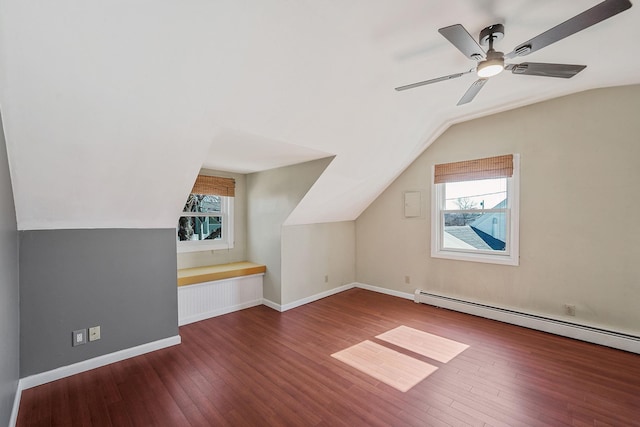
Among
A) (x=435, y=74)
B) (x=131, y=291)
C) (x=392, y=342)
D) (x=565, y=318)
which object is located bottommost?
(x=392, y=342)

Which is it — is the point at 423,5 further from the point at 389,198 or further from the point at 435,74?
the point at 389,198

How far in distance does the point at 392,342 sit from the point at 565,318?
1964 millimetres

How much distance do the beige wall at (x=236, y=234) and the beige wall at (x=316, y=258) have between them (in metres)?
0.94

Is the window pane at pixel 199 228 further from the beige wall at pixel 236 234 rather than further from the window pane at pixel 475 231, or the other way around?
the window pane at pixel 475 231

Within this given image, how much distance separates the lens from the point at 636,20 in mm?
1749

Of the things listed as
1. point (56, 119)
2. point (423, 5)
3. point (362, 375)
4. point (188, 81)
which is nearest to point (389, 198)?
point (362, 375)

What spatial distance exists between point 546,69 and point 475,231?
2380 millimetres

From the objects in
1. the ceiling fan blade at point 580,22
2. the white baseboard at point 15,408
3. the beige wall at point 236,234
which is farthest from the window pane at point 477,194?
the white baseboard at point 15,408

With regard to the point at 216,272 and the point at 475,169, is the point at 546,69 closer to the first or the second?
the point at 475,169

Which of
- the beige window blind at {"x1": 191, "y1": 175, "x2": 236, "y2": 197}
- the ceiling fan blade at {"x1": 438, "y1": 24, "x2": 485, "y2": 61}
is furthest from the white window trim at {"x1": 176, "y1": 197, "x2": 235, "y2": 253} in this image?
the ceiling fan blade at {"x1": 438, "y1": 24, "x2": 485, "y2": 61}

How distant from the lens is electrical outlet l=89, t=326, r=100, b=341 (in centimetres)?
245

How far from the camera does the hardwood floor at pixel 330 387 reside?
1857 mm

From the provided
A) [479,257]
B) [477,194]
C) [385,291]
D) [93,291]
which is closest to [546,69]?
[477,194]

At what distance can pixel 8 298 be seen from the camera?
5.72ft
